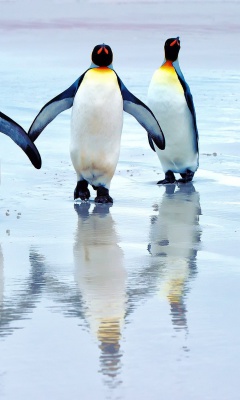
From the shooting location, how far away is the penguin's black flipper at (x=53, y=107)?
7.70 meters

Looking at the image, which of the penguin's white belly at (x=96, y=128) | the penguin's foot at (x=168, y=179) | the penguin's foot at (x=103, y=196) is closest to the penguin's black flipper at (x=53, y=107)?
the penguin's white belly at (x=96, y=128)

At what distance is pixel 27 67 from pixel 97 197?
46.3 feet

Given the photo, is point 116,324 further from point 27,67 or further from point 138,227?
point 27,67

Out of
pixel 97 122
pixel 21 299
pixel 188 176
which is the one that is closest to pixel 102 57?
pixel 97 122

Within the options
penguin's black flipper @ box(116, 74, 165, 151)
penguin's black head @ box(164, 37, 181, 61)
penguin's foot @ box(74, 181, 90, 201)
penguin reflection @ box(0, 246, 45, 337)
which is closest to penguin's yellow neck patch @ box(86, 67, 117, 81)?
penguin's black flipper @ box(116, 74, 165, 151)

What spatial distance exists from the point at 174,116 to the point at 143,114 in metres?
0.70

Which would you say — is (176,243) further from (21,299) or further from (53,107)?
(53,107)

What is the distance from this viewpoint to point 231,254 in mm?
5969

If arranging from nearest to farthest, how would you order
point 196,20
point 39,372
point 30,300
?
point 39,372
point 30,300
point 196,20

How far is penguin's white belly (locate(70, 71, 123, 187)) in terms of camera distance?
24.5ft

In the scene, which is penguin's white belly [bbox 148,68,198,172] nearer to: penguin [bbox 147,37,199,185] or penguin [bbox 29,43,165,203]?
penguin [bbox 147,37,199,185]

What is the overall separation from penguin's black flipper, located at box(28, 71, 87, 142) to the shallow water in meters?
0.39

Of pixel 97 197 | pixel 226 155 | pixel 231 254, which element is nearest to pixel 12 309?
pixel 231 254

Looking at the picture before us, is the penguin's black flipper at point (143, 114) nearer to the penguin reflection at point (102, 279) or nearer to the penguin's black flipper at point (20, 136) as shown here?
the penguin reflection at point (102, 279)
